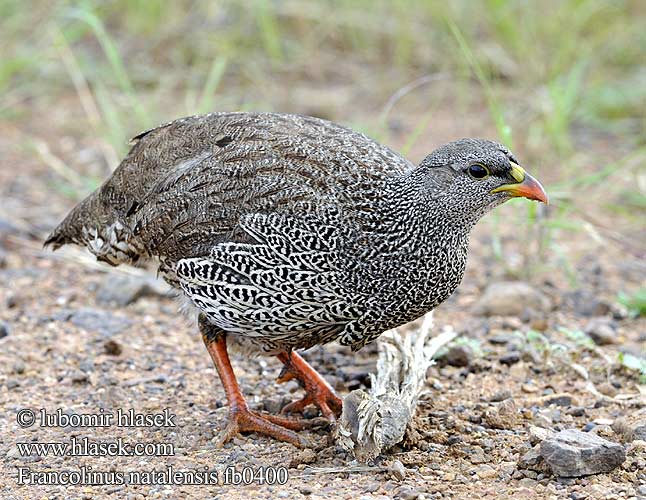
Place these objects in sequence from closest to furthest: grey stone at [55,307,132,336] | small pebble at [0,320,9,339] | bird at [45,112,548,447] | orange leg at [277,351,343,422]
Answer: bird at [45,112,548,447], orange leg at [277,351,343,422], small pebble at [0,320,9,339], grey stone at [55,307,132,336]

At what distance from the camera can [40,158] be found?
361 inches

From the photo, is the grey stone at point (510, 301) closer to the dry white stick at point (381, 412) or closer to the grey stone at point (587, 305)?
the grey stone at point (587, 305)

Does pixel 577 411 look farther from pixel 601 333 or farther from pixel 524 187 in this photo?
pixel 524 187

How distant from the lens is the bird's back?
4.63m

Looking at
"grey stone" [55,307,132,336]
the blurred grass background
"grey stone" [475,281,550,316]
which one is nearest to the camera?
"grey stone" [55,307,132,336]

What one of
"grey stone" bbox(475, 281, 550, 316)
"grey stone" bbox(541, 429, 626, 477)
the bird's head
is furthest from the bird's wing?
"grey stone" bbox(475, 281, 550, 316)

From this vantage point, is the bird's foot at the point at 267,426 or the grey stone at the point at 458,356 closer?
the bird's foot at the point at 267,426

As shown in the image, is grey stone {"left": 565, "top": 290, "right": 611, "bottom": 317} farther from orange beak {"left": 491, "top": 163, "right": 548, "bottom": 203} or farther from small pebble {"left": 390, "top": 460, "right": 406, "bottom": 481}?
small pebble {"left": 390, "top": 460, "right": 406, "bottom": 481}

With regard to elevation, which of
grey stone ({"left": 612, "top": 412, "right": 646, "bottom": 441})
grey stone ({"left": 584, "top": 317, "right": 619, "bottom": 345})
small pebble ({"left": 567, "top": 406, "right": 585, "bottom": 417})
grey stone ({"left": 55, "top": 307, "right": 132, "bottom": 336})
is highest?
grey stone ({"left": 584, "top": 317, "right": 619, "bottom": 345})

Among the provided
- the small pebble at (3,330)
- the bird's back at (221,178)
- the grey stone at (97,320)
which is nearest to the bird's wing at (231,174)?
the bird's back at (221,178)

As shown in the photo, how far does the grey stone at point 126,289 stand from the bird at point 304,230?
1.56m

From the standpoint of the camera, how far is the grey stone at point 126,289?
6.57 metres

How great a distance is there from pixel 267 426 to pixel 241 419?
14 centimetres

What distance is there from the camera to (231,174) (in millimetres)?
4793
